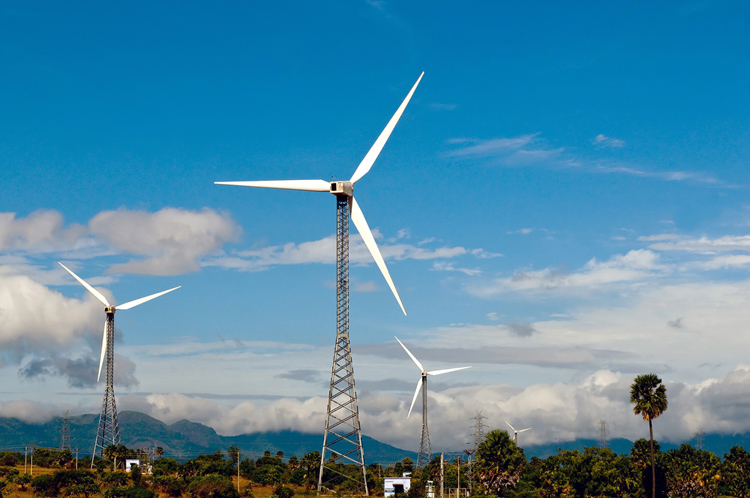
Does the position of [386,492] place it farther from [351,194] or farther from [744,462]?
[351,194]

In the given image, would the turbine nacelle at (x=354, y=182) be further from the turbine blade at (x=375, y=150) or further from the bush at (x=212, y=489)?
the bush at (x=212, y=489)

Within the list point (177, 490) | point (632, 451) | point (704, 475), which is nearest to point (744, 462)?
point (704, 475)

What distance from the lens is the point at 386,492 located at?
6752 inches

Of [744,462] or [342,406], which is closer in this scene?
[342,406]

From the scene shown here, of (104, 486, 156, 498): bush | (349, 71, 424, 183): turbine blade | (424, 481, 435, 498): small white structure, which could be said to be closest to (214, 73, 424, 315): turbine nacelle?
(349, 71, 424, 183): turbine blade

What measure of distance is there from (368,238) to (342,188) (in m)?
7.75

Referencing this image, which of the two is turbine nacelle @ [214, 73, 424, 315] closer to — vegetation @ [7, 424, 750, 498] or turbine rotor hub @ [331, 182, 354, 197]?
turbine rotor hub @ [331, 182, 354, 197]

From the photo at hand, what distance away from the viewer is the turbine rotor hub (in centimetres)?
10644

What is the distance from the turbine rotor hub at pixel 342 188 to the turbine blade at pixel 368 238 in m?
1.02

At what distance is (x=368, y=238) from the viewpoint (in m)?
104

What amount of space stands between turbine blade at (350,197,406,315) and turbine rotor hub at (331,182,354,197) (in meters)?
1.02

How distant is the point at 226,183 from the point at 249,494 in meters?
77.5

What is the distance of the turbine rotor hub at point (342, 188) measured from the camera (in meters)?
106

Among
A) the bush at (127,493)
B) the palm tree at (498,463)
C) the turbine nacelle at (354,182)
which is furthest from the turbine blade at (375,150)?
the bush at (127,493)
